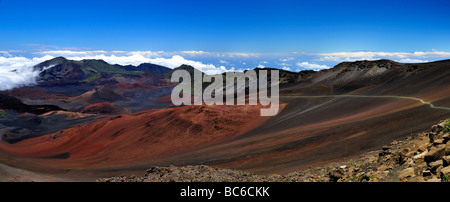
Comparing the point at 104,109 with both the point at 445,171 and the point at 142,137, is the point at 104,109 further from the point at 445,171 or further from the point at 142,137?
the point at 445,171

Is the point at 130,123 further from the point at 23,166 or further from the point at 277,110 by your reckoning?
the point at 277,110

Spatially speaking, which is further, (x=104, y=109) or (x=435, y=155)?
(x=104, y=109)

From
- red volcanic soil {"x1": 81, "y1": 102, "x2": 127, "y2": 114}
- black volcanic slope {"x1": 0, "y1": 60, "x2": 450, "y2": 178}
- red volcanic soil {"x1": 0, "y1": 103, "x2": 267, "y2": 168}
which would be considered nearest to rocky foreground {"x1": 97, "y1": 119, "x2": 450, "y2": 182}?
black volcanic slope {"x1": 0, "y1": 60, "x2": 450, "y2": 178}

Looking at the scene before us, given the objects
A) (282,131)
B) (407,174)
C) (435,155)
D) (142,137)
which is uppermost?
(435,155)

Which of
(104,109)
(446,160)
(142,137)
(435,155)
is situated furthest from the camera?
(104,109)

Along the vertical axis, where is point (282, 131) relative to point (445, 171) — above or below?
below

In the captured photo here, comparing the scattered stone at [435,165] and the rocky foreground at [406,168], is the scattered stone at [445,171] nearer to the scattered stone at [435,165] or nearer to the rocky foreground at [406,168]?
the rocky foreground at [406,168]

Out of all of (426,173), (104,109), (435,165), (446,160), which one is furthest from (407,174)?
(104,109)

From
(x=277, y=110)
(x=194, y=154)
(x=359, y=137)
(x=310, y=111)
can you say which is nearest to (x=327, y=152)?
(x=359, y=137)

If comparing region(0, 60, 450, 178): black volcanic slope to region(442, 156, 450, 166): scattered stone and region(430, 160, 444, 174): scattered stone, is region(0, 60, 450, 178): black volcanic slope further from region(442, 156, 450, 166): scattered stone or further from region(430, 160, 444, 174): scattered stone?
region(442, 156, 450, 166): scattered stone
